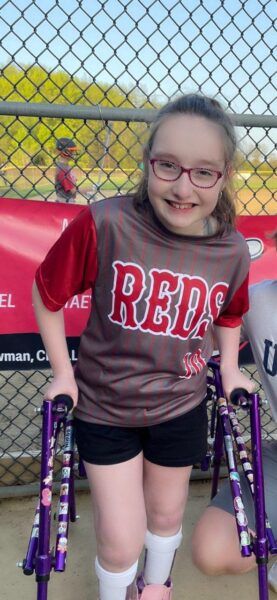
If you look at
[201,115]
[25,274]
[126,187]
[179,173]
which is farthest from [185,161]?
[126,187]

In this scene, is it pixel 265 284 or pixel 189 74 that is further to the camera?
pixel 189 74

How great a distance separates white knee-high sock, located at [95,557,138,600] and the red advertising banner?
1037mm

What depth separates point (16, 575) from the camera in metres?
2.31

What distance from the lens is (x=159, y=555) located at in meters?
1.96

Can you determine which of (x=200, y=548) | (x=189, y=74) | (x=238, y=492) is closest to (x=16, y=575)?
(x=200, y=548)

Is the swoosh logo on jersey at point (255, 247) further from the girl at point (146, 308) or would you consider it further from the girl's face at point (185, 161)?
the girl's face at point (185, 161)

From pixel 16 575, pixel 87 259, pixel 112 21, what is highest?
pixel 112 21

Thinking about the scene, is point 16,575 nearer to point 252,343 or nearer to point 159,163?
point 252,343

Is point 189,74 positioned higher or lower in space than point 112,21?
lower

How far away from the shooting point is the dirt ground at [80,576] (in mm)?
2236

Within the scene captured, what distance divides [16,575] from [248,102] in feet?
8.26

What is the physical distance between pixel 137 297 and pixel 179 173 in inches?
15.1

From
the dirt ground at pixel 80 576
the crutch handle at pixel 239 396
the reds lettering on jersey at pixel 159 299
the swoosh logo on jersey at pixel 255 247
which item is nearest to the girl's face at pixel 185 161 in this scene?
the reds lettering on jersey at pixel 159 299

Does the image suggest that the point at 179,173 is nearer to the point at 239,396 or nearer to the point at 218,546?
the point at 239,396
